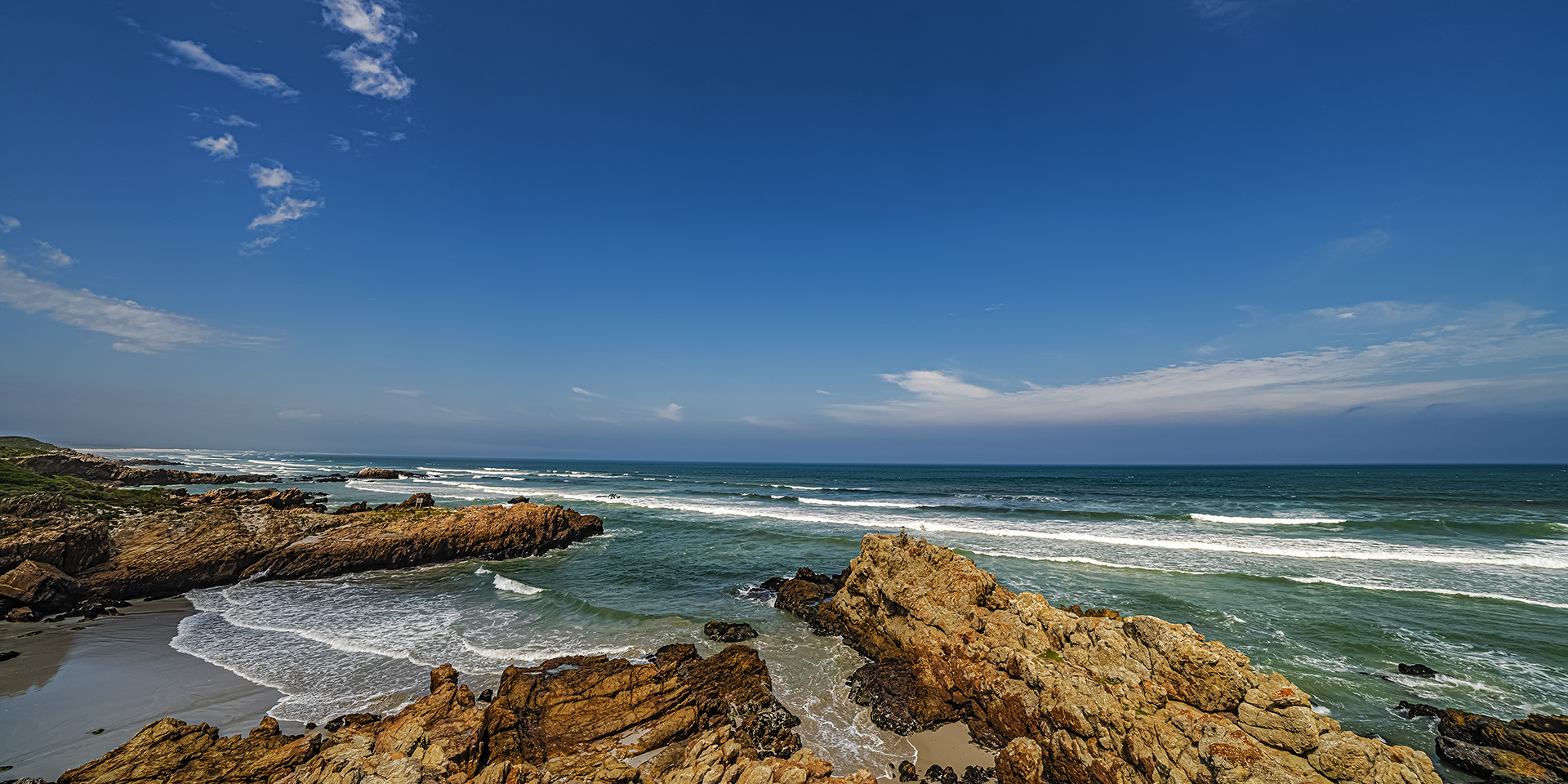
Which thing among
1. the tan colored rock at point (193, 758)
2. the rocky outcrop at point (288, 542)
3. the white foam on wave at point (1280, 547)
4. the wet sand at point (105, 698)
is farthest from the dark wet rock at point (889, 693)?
the white foam on wave at point (1280, 547)

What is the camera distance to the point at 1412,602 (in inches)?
687

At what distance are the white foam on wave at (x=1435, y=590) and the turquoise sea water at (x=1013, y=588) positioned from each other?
111 millimetres

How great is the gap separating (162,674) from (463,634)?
544cm

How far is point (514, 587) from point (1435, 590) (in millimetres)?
31575

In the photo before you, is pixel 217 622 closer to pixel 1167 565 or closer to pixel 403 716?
pixel 403 716

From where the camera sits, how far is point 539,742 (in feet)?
28.1

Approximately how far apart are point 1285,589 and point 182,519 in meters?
38.8

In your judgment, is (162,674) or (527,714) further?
(162,674)

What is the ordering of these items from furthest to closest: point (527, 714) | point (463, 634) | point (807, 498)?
1. point (807, 498)
2. point (463, 634)
3. point (527, 714)

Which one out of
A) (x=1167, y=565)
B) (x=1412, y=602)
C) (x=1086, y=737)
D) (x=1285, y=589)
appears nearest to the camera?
(x=1086, y=737)

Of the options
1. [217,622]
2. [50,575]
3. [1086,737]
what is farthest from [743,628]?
[50,575]

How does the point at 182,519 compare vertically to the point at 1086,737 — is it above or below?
above

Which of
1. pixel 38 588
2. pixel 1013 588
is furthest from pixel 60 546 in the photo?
pixel 1013 588

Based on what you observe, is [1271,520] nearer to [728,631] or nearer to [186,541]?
[728,631]
